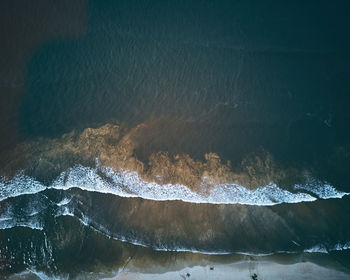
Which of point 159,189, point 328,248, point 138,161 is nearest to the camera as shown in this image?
point 328,248

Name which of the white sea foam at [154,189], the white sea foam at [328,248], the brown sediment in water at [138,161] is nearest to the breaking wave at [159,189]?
the white sea foam at [154,189]

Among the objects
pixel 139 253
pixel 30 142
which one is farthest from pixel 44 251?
pixel 30 142

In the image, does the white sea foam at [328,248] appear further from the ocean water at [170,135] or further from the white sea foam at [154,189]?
the white sea foam at [154,189]

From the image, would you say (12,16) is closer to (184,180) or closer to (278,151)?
(184,180)

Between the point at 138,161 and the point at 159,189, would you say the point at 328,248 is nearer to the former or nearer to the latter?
the point at 159,189

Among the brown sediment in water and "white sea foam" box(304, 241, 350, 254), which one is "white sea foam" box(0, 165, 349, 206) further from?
"white sea foam" box(304, 241, 350, 254)

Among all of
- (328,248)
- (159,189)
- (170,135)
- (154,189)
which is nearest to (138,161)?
(154,189)
